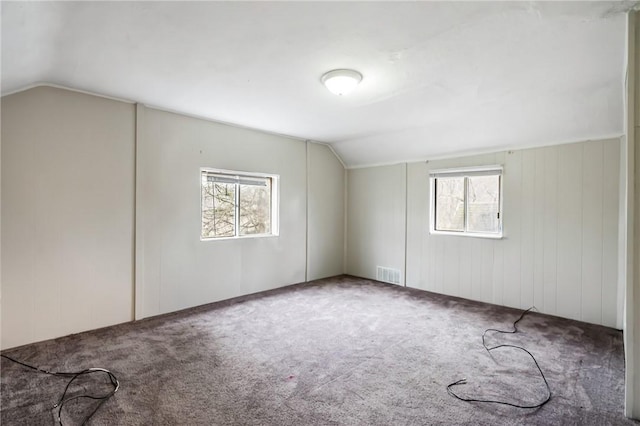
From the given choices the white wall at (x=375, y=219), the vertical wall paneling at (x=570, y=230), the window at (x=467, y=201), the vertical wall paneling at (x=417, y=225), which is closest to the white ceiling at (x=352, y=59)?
the vertical wall paneling at (x=570, y=230)

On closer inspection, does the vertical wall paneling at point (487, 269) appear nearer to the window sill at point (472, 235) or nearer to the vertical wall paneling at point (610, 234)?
the window sill at point (472, 235)

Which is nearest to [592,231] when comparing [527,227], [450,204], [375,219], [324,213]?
[527,227]

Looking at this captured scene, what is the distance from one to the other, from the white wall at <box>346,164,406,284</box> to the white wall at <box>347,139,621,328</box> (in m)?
0.02

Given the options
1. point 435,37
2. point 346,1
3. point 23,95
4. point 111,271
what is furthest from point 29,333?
point 435,37

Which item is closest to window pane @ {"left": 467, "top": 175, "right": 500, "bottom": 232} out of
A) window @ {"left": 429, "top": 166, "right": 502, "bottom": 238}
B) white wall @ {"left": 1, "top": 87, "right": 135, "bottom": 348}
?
window @ {"left": 429, "top": 166, "right": 502, "bottom": 238}

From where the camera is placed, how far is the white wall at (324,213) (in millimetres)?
5262

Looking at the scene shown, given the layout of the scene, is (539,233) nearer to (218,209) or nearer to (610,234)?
(610,234)

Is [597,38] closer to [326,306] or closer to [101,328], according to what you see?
[326,306]

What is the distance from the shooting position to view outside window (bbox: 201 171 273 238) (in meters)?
4.12

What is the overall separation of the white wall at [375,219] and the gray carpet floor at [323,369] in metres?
1.53

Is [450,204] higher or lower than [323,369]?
higher

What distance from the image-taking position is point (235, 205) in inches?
172

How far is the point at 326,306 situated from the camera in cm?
399

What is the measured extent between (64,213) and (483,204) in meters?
4.71
